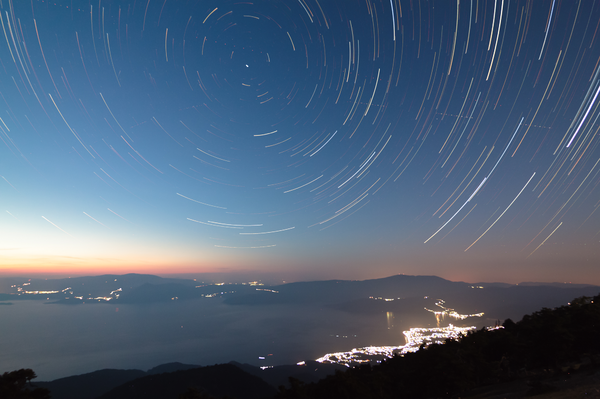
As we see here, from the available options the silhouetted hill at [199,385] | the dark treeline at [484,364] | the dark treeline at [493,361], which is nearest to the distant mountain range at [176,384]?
the silhouetted hill at [199,385]

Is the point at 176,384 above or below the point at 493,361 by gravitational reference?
below

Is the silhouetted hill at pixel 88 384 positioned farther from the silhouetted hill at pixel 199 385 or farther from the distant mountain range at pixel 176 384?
the silhouetted hill at pixel 199 385

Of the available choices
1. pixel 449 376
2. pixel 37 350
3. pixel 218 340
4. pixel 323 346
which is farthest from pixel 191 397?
pixel 37 350

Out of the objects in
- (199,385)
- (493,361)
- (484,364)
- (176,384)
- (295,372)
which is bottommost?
(295,372)

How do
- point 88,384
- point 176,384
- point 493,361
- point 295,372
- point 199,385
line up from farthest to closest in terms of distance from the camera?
point 295,372
point 88,384
point 176,384
point 199,385
point 493,361

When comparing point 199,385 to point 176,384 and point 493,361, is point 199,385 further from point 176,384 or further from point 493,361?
point 493,361

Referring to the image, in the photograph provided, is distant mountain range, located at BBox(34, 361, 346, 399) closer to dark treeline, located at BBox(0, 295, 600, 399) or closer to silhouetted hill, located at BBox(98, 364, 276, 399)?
silhouetted hill, located at BBox(98, 364, 276, 399)

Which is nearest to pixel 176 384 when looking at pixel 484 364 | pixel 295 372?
pixel 295 372
